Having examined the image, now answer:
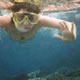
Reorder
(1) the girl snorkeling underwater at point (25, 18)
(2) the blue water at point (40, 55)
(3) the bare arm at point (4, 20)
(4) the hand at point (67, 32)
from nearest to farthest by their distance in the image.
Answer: (4) the hand at point (67, 32)
(1) the girl snorkeling underwater at point (25, 18)
(3) the bare arm at point (4, 20)
(2) the blue water at point (40, 55)

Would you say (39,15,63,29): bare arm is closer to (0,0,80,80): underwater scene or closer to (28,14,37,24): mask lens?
(28,14,37,24): mask lens

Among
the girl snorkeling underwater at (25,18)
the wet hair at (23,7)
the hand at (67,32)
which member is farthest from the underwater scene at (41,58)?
the hand at (67,32)

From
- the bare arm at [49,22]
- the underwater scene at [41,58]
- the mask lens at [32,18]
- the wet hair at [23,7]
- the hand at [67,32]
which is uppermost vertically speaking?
the underwater scene at [41,58]

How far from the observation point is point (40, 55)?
939cm

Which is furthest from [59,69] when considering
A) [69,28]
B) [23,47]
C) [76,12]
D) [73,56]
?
[69,28]

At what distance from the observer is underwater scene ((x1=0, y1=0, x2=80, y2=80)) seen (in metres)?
8.14

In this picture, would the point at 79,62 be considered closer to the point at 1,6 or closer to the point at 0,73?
the point at 0,73

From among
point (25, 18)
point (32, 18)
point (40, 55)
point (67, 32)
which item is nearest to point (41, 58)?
point (40, 55)

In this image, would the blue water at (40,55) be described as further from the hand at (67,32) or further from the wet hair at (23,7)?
the hand at (67,32)

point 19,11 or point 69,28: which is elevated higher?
point 19,11

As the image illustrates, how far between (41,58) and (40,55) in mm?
136

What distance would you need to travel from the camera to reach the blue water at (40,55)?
27.6 ft

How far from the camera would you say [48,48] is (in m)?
9.24

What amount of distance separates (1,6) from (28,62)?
16.8ft
